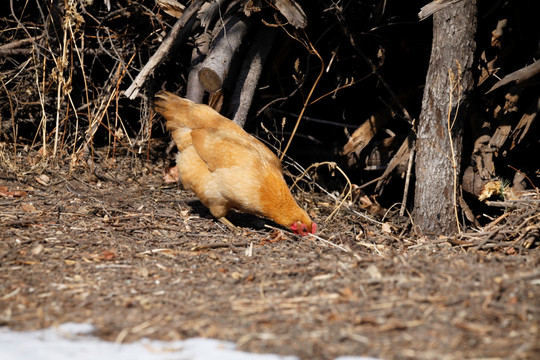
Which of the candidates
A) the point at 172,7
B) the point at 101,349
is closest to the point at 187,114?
the point at 172,7

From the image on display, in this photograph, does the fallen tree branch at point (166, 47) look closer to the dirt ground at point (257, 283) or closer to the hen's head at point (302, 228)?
the dirt ground at point (257, 283)

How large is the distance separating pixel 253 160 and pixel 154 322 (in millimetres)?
2198

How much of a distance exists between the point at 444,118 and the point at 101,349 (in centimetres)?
338

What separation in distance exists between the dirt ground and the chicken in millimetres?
217

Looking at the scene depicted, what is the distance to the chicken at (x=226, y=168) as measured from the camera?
448 centimetres

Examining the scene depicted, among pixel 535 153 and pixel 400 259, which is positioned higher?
pixel 535 153

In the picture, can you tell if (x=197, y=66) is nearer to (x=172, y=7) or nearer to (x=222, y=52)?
(x=222, y=52)

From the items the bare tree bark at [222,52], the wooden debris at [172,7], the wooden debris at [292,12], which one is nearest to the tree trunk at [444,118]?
the wooden debris at [292,12]

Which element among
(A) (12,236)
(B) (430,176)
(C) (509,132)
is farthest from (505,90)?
(A) (12,236)

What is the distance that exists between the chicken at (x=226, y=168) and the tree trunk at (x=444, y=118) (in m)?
1.10

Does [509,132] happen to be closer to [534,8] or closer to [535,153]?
[535,153]

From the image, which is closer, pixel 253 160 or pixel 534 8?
pixel 253 160

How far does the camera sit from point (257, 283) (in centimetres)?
315

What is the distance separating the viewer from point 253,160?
457 centimetres
